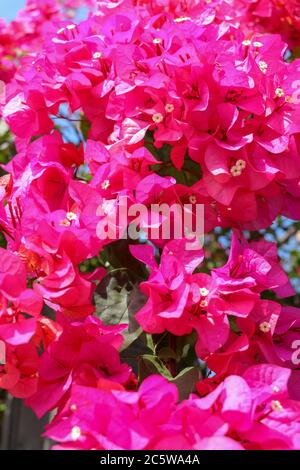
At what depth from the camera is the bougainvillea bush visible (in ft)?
2.71

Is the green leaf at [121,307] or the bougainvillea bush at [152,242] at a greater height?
the bougainvillea bush at [152,242]

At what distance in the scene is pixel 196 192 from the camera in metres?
1.10

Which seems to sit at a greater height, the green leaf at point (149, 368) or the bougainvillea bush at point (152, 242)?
the bougainvillea bush at point (152, 242)

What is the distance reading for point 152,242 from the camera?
3.67ft

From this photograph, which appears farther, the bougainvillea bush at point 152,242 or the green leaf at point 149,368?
the green leaf at point 149,368

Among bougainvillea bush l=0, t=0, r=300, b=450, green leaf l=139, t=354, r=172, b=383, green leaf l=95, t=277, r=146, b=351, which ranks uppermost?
bougainvillea bush l=0, t=0, r=300, b=450

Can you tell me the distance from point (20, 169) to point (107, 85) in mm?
211

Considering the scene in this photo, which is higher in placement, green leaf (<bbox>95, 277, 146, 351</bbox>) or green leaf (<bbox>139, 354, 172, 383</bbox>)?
green leaf (<bbox>95, 277, 146, 351</bbox>)

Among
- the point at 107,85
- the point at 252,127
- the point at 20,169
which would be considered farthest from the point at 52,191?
the point at 252,127

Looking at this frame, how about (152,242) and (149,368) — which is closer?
(149,368)

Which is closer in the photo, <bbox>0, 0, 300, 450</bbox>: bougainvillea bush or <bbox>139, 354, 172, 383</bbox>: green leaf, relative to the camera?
<bbox>0, 0, 300, 450</bbox>: bougainvillea bush

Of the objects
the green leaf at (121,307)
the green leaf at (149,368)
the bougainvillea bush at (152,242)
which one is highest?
the bougainvillea bush at (152,242)

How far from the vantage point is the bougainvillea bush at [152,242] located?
83cm
